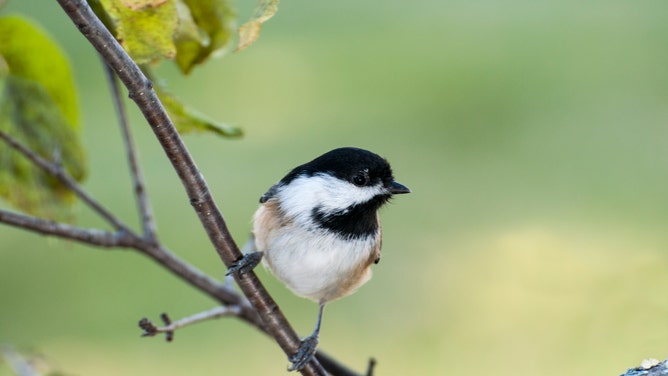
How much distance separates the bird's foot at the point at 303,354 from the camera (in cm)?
74

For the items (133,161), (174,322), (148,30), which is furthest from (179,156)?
(133,161)

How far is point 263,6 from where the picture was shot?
51 centimetres

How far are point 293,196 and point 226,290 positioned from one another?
0.17 m

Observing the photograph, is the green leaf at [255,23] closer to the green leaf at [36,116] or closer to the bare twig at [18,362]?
the green leaf at [36,116]

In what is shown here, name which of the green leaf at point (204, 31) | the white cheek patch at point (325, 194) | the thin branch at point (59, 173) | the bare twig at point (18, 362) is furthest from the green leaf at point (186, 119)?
the bare twig at point (18, 362)

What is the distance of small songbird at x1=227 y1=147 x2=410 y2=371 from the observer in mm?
808

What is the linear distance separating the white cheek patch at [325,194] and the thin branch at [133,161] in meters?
0.20

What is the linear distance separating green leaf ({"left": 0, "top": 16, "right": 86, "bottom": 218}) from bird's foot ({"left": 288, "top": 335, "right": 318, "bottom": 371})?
36 centimetres

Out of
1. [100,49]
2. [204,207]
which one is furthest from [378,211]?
[100,49]

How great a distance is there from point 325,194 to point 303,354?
167mm

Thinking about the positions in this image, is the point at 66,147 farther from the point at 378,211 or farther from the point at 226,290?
the point at 378,211

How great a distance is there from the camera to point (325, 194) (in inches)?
31.9

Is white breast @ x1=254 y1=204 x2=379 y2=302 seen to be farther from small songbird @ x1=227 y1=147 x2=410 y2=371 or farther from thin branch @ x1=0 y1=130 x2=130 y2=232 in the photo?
thin branch @ x1=0 y1=130 x2=130 y2=232

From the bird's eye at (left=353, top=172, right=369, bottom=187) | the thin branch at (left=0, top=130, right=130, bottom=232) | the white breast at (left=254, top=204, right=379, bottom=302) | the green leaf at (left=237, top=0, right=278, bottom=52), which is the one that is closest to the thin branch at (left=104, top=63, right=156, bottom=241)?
the thin branch at (left=0, top=130, right=130, bottom=232)
